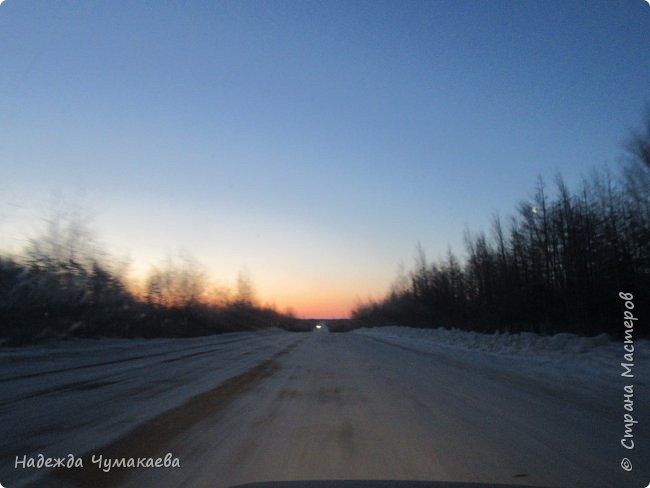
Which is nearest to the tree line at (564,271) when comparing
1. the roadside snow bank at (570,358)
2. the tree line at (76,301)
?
the roadside snow bank at (570,358)

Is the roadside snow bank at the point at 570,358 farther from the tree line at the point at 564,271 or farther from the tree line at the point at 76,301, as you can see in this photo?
the tree line at the point at 76,301

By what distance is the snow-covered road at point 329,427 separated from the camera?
16.5 feet

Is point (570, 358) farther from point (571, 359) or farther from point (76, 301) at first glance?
point (76, 301)

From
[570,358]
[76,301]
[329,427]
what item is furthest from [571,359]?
[76,301]

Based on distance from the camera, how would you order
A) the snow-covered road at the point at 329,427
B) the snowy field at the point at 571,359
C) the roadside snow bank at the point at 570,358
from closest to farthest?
the snow-covered road at the point at 329,427
the snowy field at the point at 571,359
the roadside snow bank at the point at 570,358

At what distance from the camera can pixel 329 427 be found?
7273 millimetres

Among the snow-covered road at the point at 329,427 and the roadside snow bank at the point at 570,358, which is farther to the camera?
the roadside snow bank at the point at 570,358

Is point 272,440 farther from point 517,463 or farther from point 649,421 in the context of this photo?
point 649,421

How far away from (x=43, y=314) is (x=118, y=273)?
1035cm

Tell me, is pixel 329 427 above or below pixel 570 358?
below

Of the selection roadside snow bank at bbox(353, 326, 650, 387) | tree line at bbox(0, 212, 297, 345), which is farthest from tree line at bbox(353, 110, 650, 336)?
tree line at bbox(0, 212, 297, 345)

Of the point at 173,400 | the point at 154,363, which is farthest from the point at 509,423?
the point at 154,363

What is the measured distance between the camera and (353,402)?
9430 mm

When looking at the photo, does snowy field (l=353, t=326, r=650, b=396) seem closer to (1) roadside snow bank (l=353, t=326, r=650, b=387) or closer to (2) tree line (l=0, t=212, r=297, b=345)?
(1) roadside snow bank (l=353, t=326, r=650, b=387)
